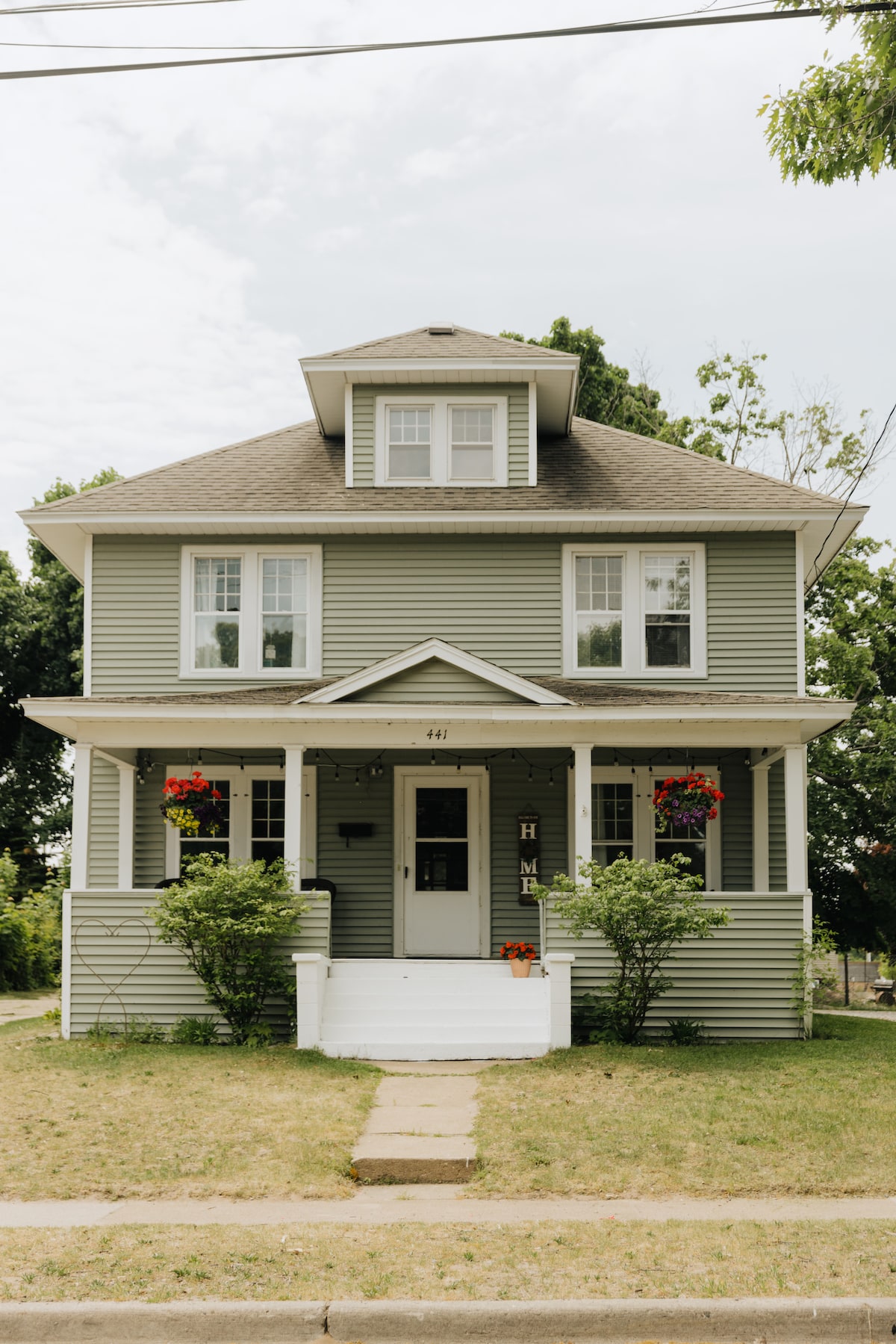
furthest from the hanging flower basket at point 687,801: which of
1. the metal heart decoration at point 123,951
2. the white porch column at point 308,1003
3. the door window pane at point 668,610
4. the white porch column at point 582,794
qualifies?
the metal heart decoration at point 123,951

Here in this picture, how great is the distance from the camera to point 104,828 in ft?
50.4

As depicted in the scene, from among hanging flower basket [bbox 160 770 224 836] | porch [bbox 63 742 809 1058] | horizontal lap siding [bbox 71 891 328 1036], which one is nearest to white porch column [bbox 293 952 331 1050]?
horizontal lap siding [bbox 71 891 328 1036]

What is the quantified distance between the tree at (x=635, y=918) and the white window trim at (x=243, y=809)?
3.74m

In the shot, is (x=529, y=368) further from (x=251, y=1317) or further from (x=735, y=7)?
(x=251, y=1317)

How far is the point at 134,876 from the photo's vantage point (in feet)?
50.3

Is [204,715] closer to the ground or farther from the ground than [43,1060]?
farther from the ground

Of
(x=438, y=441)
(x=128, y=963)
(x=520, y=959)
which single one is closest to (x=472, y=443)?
(x=438, y=441)

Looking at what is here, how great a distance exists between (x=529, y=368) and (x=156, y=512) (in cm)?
487

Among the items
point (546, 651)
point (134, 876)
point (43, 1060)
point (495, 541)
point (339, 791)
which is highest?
point (495, 541)

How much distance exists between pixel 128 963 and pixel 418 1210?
21.2 ft

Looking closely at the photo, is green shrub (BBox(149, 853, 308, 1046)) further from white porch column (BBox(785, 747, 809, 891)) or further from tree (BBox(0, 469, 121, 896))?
tree (BBox(0, 469, 121, 896))

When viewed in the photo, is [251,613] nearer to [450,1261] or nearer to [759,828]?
[759,828]

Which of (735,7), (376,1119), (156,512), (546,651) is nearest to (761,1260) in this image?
(376,1119)

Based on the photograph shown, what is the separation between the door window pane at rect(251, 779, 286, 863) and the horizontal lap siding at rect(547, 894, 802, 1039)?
4185 mm
